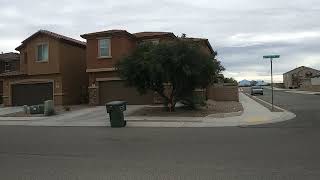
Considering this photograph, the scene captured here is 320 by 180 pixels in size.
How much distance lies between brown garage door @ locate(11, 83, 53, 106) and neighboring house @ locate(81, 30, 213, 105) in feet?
13.4

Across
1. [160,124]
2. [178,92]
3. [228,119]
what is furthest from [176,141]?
[178,92]

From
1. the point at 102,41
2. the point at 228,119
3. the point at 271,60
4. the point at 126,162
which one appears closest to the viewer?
the point at 126,162

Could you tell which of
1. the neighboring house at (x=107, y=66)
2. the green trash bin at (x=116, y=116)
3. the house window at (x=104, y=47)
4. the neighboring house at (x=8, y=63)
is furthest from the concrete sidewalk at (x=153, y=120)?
the neighboring house at (x=8, y=63)

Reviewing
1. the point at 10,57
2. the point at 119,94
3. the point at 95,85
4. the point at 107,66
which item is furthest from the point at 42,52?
the point at 10,57

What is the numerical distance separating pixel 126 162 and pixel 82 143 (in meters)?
4.61

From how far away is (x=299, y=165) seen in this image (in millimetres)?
10727

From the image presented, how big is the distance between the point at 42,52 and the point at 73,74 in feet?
10.1

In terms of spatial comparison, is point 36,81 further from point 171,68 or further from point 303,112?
point 303,112

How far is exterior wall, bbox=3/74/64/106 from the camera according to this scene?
39656mm

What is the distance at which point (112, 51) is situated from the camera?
37.9m

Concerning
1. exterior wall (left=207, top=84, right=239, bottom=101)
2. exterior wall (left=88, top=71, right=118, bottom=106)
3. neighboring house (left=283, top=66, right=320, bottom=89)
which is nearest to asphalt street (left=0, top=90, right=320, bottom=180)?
exterior wall (left=88, top=71, right=118, bottom=106)

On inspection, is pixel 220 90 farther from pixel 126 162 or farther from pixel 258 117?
pixel 126 162

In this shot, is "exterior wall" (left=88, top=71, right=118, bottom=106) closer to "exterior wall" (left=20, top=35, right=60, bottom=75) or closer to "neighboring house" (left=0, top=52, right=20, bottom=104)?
"exterior wall" (left=20, top=35, right=60, bottom=75)

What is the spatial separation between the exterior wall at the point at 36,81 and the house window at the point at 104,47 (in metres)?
4.06
